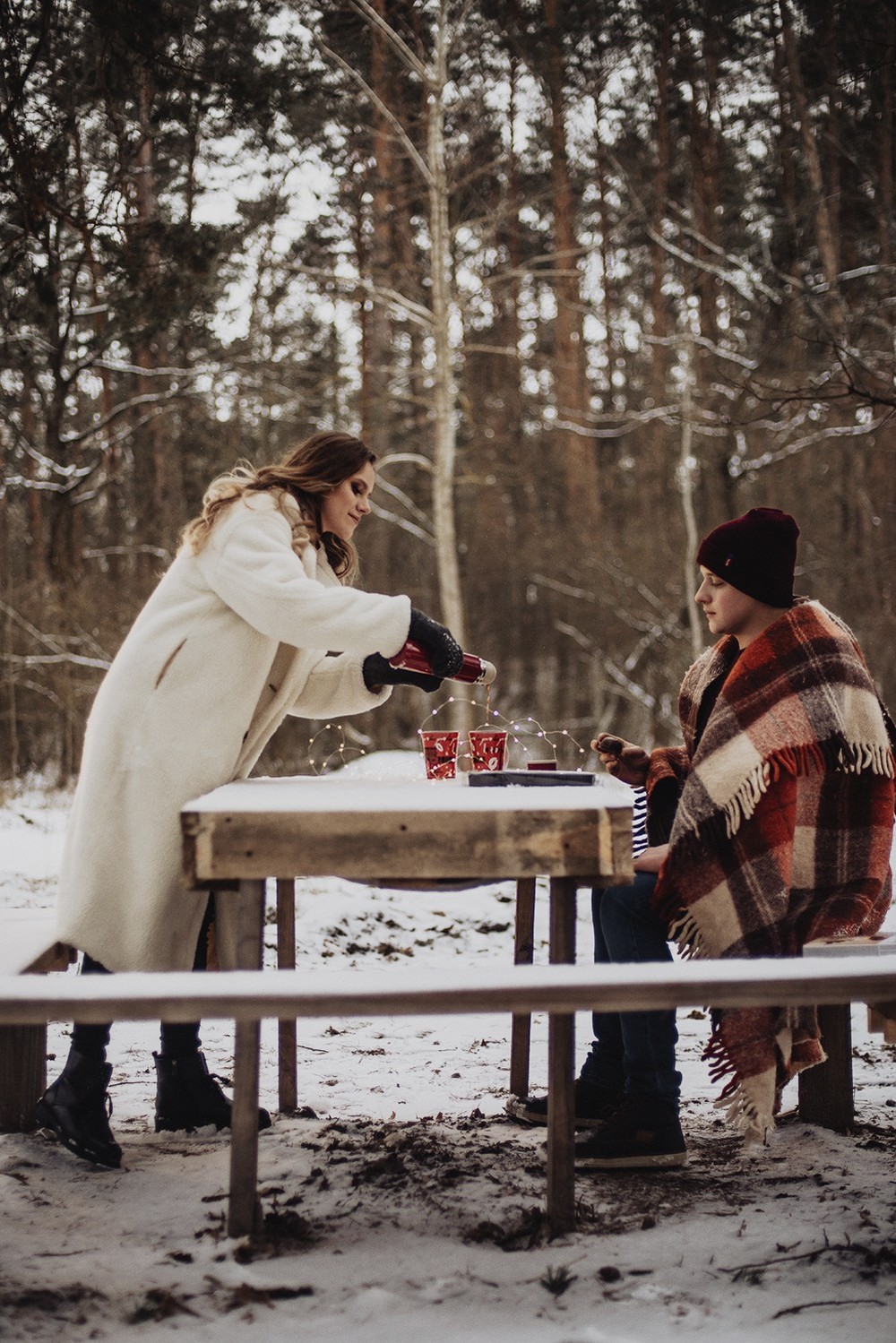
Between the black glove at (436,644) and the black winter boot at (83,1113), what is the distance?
50.9 inches

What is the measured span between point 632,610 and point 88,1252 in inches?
500

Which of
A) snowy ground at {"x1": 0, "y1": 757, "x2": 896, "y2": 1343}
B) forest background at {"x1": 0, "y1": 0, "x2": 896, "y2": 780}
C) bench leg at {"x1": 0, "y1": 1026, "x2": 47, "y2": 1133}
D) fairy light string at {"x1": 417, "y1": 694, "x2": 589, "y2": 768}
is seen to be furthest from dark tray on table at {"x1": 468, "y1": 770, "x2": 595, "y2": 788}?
forest background at {"x1": 0, "y1": 0, "x2": 896, "y2": 780}

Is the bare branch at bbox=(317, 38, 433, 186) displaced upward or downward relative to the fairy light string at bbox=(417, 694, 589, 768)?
upward

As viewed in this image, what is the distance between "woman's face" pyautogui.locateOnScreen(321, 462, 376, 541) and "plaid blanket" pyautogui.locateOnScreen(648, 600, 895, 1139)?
3.65 ft

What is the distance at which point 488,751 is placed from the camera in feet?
10.7

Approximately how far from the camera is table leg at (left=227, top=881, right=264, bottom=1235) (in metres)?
2.46

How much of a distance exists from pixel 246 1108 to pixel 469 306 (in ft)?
33.6

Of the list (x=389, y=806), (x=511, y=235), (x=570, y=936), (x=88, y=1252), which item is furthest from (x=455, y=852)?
(x=511, y=235)

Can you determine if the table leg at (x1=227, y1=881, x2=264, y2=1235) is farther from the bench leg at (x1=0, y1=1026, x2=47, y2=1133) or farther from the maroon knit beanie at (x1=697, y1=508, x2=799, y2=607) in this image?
the maroon knit beanie at (x1=697, y1=508, x2=799, y2=607)

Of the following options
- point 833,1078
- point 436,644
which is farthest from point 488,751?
point 833,1078

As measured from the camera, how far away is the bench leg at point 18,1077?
10.5ft

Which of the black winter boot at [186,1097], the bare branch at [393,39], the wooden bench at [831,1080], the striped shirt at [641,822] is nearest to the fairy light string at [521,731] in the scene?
the striped shirt at [641,822]

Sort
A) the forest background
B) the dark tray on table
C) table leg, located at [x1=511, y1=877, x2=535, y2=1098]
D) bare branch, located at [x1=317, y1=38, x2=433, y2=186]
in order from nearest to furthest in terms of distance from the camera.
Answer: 1. the dark tray on table
2. table leg, located at [x1=511, y1=877, x2=535, y2=1098]
3. the forest background
4. bare branch, located at [x1=317, y1=38, x2=433, y2=186]

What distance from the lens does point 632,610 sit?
14.7 meters
